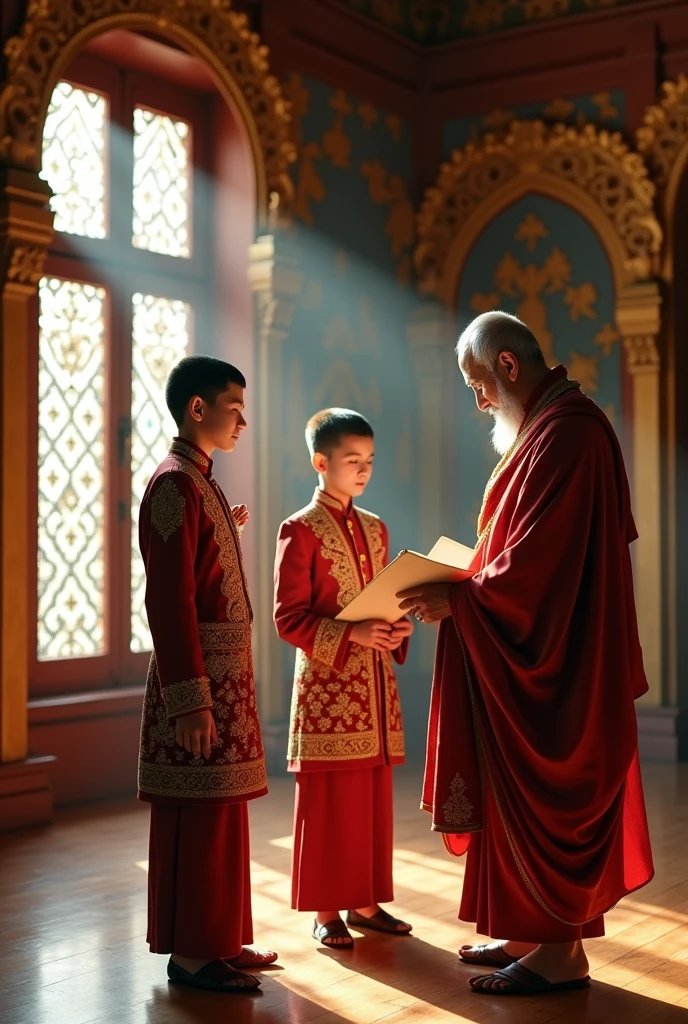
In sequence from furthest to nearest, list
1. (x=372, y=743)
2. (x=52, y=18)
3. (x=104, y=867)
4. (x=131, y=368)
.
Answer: (x=131, y=368) → (x=52, y=18) → (x=104, y=867) → (x=372, y=743)

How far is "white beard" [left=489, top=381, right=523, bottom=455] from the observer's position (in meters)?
3.12

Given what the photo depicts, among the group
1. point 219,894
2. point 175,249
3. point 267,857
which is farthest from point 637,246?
point 219,894

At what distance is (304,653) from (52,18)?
104 inches

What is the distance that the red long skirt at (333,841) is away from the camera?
3.35 meters

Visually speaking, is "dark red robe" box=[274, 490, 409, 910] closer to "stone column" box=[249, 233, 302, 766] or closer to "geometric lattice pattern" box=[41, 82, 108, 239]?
"stone column" box=[249, 233, 302, 766]

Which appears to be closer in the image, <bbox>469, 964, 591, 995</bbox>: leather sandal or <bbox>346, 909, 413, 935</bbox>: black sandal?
<bbox>469, 964, 591, 995</bbox>: leather sandal

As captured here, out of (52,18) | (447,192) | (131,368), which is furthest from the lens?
(447,192)

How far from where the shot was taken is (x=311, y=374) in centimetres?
617

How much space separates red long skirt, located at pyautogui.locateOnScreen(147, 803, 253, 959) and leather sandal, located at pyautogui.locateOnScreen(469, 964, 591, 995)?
561mm

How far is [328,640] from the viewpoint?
10.8 feet

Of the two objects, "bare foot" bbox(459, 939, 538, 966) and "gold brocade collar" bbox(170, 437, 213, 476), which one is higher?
"gold brocade collar" bbox(170, 437, 213, 476)

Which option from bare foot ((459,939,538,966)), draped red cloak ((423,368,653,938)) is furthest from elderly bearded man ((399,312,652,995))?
bare foot ((459,939,538,966))

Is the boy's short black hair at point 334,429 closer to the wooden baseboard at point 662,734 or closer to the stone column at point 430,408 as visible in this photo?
the wooden baseboard at point 662,734

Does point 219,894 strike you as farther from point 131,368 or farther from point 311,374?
point 311,374
